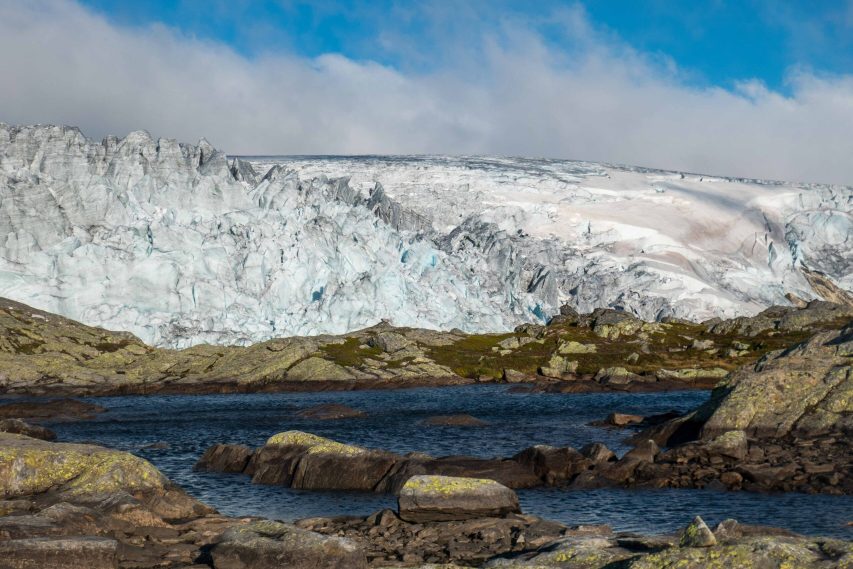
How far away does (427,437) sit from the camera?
150 ft

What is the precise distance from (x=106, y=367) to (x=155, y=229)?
71.0ft

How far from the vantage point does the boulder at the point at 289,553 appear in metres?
16.7

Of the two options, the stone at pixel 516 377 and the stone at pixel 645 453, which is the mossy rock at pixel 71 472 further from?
the stone at pixel 516 377

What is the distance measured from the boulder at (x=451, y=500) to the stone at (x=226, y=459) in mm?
12879

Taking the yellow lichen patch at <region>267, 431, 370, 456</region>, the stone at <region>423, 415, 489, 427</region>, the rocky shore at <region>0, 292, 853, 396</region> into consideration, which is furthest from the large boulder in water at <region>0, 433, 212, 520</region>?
the rocky shore at <region>0, 292, 853, 396</region>

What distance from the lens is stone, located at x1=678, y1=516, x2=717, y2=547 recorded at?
12.1 m

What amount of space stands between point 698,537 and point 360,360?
289 ft

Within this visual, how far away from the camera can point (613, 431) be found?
1791 inches

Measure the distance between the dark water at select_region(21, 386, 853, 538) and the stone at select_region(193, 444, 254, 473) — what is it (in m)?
0.80

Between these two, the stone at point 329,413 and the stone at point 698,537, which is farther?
the stone at point 329,413

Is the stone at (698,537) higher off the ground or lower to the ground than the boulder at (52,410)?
higher

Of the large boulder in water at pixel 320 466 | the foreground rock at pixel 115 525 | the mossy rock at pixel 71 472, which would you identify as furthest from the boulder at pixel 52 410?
the mossy rock at pixel 71 472

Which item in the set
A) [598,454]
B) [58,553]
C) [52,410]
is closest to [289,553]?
[58,553]

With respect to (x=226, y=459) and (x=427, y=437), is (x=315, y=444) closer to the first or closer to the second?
(x=226, y=459)
